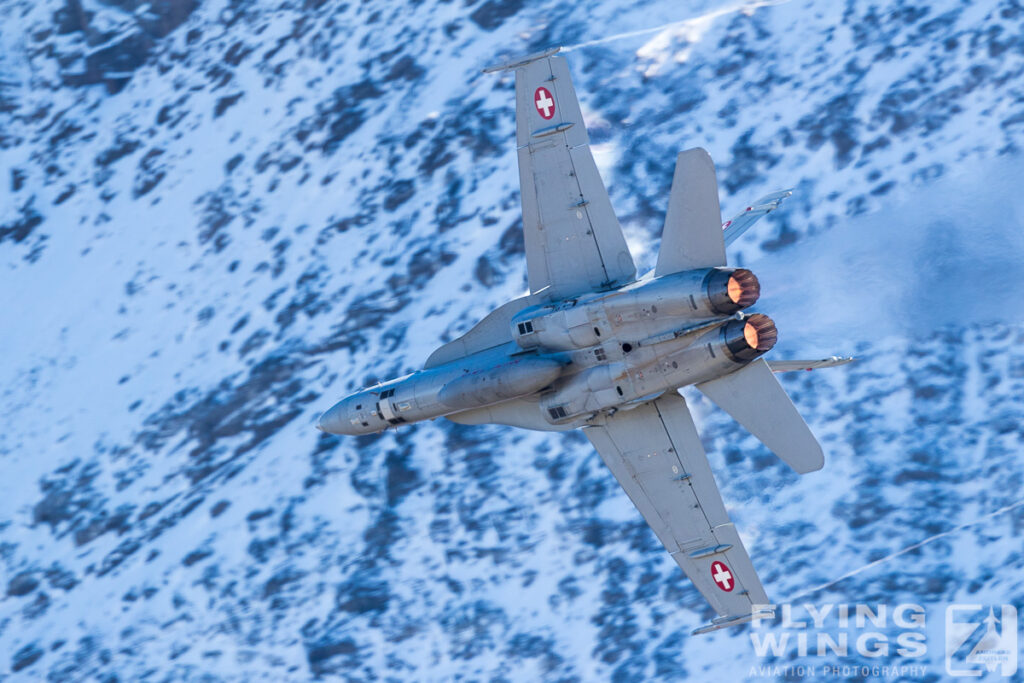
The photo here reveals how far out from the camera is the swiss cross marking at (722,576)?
86.5 ft

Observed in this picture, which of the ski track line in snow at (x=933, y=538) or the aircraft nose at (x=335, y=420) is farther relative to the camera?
the ski track line in snow at (x=933, y=538)

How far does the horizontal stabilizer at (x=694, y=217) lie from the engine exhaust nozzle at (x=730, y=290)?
433mm

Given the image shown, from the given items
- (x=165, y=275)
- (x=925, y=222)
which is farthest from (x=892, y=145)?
(x=165, y=275)

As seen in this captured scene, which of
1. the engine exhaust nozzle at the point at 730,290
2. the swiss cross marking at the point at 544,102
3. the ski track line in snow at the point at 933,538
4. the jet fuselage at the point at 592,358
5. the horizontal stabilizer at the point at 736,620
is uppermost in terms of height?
the swiss cross marking at the point at 544,102

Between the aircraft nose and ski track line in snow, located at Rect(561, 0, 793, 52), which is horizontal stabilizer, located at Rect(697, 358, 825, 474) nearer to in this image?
the aircraft nose

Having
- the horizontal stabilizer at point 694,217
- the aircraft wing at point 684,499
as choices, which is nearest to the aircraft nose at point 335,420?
the aircraft wing at point 684,499

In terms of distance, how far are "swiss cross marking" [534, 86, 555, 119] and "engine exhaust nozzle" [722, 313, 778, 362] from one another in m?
5.69

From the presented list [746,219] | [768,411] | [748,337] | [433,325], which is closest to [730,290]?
[748,337]

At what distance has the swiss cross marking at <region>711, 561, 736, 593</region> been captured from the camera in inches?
1038

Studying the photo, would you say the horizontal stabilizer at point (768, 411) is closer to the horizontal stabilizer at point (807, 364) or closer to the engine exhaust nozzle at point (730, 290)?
the horizontal stabilizer at point (807, 364)

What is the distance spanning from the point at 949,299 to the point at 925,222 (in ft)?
6.64

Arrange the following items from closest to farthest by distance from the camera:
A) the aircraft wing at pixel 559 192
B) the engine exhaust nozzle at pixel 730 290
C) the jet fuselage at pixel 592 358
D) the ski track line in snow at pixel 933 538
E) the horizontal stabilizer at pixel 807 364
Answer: the engine exhaust nozzle at pixel 730 290
the jet fuselage at pixel 592 358
the horizontal stabilizer at pixel 807 364
the aircraft wing at pixel 559 192
the ski track line in snow at pixel 933 538

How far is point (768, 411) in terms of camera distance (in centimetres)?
2475

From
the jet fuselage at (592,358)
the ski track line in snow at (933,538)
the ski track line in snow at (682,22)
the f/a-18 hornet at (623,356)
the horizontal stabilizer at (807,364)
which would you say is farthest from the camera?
the ski track line in snow at (682,22)
